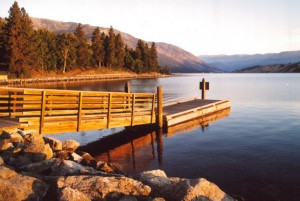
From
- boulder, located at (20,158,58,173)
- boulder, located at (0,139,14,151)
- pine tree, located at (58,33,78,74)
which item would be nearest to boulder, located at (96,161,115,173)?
boulder, located at (20,158,58,173)

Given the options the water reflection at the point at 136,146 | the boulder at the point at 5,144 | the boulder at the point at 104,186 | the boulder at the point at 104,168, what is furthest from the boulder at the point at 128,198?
the water reflection at the point at 136,146

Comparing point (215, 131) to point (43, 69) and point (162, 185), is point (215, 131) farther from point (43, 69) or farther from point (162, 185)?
point (43, 69)

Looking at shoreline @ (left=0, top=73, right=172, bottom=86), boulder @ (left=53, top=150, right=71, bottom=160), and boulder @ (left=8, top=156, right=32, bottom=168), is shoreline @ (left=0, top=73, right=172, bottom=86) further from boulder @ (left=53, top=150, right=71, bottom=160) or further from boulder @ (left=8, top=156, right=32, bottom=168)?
boulder @ (left=8, top=156, right=32, bottom=168)

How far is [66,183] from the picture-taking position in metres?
7.85

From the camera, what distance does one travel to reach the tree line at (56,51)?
8219cm

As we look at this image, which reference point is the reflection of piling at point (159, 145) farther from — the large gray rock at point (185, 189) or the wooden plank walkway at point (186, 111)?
the large gray rock at point (185, 189)

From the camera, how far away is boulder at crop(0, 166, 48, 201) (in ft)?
23.9

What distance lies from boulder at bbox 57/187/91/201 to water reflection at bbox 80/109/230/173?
6.75 meters

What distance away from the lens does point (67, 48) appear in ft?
358

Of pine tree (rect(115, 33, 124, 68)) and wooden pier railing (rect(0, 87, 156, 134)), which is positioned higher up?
pine tree (rect(115, 33, 124, 68))

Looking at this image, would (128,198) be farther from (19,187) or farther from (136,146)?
(136,146)

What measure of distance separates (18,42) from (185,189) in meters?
84.0

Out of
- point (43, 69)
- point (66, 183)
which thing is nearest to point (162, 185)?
point (66, 183)

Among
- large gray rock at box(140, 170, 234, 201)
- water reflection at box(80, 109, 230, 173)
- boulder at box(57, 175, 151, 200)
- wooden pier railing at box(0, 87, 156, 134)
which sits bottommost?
water reflection at box(80, 109, 230, 173)
